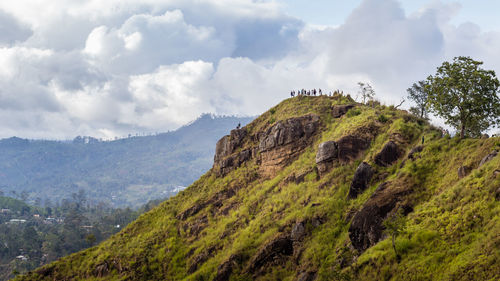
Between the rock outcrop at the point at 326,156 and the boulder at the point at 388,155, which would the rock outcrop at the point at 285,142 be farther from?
the boulder at the point at 388,155

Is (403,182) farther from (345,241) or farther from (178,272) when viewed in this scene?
(178,272)

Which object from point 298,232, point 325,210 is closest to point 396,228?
point 325,210

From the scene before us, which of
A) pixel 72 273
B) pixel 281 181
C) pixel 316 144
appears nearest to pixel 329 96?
pixel 316 144

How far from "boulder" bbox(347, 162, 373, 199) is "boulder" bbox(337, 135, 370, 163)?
12.4 feet

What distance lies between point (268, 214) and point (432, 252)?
1869 cm

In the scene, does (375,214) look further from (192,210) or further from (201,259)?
(192,210)

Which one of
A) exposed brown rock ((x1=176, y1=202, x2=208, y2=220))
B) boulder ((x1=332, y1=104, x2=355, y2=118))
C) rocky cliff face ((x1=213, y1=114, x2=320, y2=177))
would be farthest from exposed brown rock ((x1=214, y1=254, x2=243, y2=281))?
boulder ((x1=332, y1=104, x2=355, y2=118))

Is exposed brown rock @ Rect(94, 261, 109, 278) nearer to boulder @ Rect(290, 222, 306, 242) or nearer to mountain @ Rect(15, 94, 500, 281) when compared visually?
mountain @ Rect(15, 94, 500, 281)

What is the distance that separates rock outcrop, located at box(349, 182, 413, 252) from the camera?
98.2ft

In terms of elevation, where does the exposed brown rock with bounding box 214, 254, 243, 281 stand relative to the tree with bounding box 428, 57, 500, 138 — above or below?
below

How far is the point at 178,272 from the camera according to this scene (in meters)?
43.3

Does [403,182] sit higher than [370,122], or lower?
lower

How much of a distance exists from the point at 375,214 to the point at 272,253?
34.8 feet

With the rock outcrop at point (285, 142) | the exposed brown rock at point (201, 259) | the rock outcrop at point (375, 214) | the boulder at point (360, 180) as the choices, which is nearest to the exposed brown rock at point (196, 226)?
the exposed brown rock at point (201, 259)
